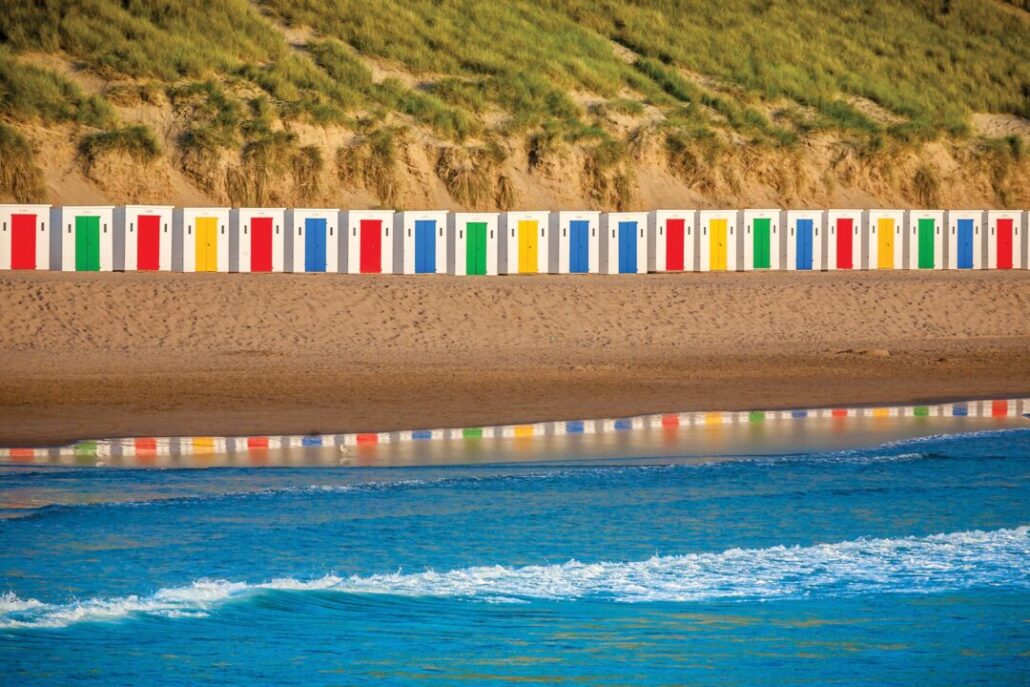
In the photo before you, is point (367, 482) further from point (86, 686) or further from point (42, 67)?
point (42, 67)

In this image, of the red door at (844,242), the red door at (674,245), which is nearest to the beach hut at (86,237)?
the red door at (674,245)

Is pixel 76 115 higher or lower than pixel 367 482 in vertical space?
higher

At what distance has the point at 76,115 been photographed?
28.7m

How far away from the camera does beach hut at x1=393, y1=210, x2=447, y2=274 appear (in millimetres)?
23828

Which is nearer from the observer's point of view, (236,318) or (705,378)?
(705,378)

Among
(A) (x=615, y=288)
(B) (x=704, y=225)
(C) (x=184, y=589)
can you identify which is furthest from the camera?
(B) (x=704, y=225)

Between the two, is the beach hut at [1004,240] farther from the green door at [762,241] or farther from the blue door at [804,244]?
the green door at [762,241]

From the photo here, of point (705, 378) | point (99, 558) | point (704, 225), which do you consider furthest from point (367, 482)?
point (704, 225)

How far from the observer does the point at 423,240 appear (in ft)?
78.3

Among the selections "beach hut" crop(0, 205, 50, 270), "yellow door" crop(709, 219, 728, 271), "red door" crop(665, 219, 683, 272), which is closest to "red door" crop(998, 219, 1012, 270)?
"yellow door" crop(709, 219, 728, 271)

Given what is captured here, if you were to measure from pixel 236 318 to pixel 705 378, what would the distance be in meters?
5.95

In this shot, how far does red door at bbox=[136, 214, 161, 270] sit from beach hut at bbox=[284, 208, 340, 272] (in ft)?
5.90

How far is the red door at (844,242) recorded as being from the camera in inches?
1051

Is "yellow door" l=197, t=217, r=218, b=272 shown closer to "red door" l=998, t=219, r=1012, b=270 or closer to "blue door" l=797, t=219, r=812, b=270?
"blue door" l=797, t=219, r=812, b=270
